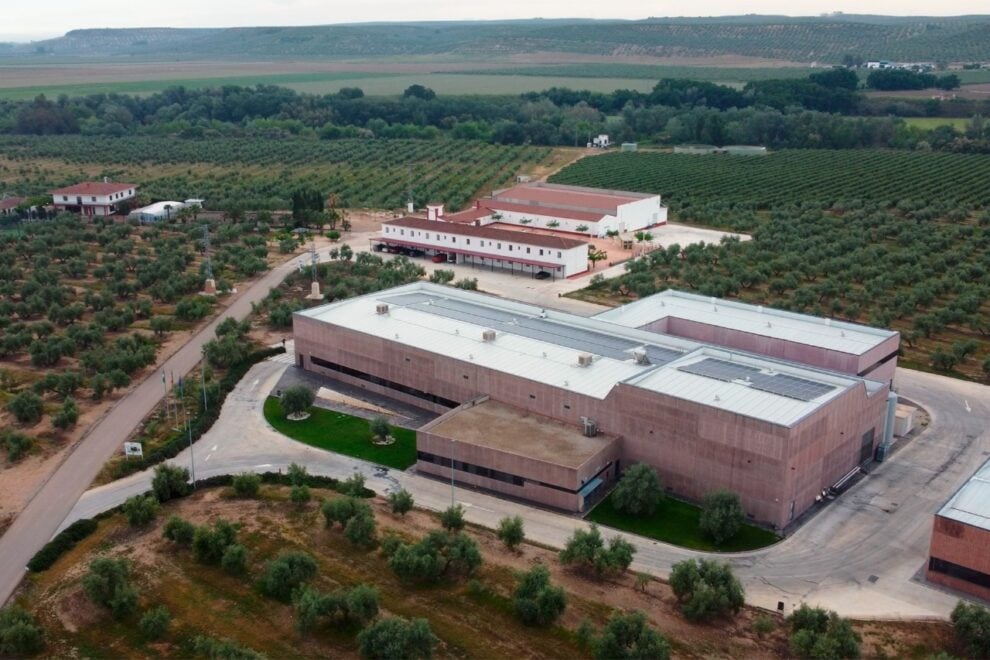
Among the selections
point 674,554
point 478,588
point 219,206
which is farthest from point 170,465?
point 219,206

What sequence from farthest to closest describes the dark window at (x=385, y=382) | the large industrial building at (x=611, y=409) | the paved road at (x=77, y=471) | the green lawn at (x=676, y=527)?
the dark window at (x=385, y=382) → the large industrial building at (x=611, y=409) → the green lawn at (x=676, y=527) → the paved road at (x=77, y=471)

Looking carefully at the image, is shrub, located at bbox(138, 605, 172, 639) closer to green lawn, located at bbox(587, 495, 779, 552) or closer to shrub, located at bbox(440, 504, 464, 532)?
shrub, located at bbox(440, 504, 464, 532)

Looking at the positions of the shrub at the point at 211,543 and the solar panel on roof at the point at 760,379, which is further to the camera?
the solar panel on roof at the point at 760,379

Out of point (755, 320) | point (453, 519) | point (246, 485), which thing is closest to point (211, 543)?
point (246, 485)

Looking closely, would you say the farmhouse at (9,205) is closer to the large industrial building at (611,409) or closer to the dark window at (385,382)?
the dark window at (385,382)

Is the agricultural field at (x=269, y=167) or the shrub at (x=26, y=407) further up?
the agricultural field at (x=269, y=167)

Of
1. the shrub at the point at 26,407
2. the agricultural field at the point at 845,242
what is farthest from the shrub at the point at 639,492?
the shrub at the point at 26,407

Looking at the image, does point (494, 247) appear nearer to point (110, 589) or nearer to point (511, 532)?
point (511, 532)
